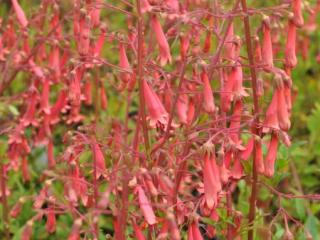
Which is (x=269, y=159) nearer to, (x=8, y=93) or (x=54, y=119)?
(x=54, y=119)

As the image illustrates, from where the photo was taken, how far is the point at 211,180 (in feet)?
9.49

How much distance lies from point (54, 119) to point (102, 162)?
5.36 ft

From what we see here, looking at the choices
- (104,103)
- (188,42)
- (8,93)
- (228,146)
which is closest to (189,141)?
(228,146)

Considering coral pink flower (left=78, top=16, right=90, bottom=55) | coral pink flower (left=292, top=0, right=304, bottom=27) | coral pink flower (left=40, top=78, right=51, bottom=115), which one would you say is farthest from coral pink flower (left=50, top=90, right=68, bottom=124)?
coral pink flower (left=292, top=0, right=304, bottom=27)

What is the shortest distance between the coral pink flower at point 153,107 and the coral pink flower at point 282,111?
19.5 inches

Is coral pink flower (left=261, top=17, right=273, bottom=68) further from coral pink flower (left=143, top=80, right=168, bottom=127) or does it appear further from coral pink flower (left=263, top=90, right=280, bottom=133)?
coral pink flower (left=143, top=80, right=168, bottom=127)

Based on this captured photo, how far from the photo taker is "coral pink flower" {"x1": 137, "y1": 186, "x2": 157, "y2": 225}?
8.84ft

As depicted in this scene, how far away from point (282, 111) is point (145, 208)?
2.15 ft

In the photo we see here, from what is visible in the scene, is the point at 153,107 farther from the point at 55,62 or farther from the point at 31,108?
the point at 55,62

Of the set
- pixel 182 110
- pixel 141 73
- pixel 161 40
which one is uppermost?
pixel 161 40

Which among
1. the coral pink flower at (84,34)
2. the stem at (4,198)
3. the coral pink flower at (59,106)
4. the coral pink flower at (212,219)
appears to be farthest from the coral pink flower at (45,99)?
the coral pink flower at (212,219)

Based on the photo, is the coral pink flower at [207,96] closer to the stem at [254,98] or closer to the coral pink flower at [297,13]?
the stem at [254,98]

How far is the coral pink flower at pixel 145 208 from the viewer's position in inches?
106

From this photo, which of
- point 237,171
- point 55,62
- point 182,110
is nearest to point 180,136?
point 237,171
